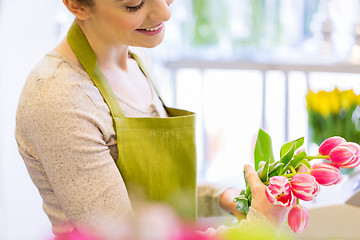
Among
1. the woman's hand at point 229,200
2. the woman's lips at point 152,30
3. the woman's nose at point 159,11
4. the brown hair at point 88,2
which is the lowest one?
the woman's hand at point 229,200

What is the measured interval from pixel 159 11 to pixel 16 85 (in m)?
1.57

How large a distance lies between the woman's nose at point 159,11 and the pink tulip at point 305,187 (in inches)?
17.0

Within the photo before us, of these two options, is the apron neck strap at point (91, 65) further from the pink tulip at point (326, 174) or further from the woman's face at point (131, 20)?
the pink tulip at point (326, 174)

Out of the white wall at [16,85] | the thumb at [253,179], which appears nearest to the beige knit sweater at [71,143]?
the thumb at [253,179]

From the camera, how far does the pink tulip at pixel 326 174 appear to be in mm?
713

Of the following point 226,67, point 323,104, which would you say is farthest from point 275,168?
point 226,67

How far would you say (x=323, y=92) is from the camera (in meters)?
1.28

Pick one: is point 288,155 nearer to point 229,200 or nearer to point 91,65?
point 229,200

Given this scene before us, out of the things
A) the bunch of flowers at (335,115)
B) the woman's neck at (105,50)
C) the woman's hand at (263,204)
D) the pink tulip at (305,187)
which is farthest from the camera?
the bunch of flowers at (335,115)

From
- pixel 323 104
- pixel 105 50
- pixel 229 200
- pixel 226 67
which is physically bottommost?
pixel 229 200

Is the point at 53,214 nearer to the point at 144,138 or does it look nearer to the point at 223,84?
the point at 144,138

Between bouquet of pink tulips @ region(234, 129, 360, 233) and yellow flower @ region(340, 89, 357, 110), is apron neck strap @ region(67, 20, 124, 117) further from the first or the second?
yellow flower @ region(340, 89, 357, 110)

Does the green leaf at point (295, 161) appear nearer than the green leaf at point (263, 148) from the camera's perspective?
Yes

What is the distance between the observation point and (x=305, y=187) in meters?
0.69
